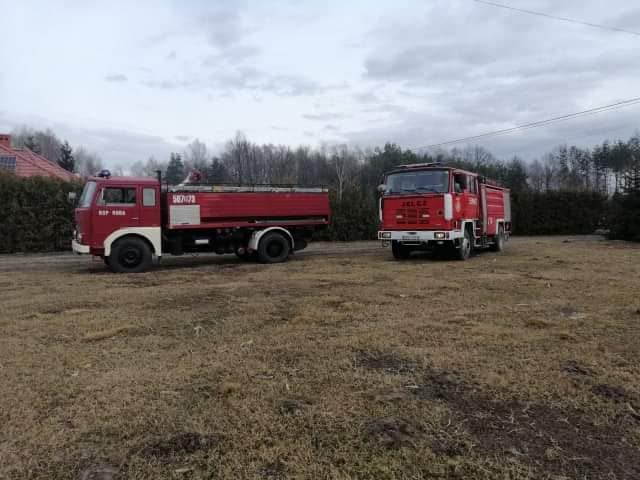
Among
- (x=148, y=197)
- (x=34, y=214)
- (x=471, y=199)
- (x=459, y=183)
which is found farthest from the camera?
(x=34, y=214)

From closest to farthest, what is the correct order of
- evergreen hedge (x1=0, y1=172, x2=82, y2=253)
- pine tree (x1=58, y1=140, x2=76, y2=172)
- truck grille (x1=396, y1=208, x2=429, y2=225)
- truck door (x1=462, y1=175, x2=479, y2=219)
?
truck grille (x1=396, y1=208, x2=429, y2=225) → truck door (x1=462, y1=175, x2=479, y2=219) → evergreen hedge (x1=0, y1=172, x2=82, y2=253) → pine tree (x1=58, y1=140, x2=76, y2=172)

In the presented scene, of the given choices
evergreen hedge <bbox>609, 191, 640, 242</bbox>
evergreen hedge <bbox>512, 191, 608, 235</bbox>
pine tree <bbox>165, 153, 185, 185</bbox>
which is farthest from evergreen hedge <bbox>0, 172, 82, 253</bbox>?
pine tree <bbox>165, 153, 185, 185</bbox>

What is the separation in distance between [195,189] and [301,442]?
10269 millimetres

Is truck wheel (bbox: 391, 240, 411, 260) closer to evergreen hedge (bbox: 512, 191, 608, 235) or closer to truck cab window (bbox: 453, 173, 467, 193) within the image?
truck cab window (bbox: 453, 173, 467, 193)

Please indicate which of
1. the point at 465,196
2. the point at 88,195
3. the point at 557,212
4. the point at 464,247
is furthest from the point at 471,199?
the point at 557,212

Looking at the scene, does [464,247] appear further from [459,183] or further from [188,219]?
[188,219]

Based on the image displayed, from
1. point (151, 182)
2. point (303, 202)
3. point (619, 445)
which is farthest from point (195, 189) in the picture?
point (619, 445)

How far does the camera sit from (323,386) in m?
3.87

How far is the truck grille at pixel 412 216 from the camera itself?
13.0 m

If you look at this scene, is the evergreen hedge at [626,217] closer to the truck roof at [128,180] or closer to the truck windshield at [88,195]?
the truck roof at [128,180]

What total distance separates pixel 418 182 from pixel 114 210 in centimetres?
791

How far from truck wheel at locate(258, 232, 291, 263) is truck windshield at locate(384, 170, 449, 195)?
3.26 metres

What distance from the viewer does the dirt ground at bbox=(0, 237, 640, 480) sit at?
2.79 m

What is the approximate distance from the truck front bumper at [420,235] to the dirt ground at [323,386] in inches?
191
